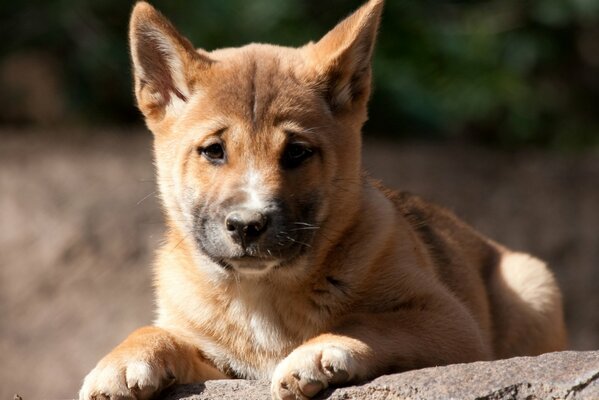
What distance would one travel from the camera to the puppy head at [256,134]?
5180 millimetres

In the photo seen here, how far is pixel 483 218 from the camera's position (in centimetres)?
1127

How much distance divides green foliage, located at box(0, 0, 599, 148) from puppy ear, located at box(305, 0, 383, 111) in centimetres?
504

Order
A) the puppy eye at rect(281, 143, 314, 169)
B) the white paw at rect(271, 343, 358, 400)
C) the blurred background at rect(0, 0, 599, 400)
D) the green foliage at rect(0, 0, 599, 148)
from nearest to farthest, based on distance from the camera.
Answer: the white paw at rect(271, 343, 358, 400), the puppy eye at rect(281, 143, 314, 169), the blurred background at rect(0, 0, 599, 400), the green foliage at rect(0, 0, 599, 148)

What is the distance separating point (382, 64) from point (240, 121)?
20.9ft

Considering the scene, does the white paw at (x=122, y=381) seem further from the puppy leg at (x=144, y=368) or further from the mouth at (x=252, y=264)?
the mouth at (x=252, y=264)

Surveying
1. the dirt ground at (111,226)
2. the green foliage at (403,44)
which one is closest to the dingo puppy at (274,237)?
the dirt ground at (111,226)

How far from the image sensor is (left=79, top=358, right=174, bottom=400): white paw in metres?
4.96

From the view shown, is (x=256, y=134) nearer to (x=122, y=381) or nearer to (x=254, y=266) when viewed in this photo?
(x=254, y=266)

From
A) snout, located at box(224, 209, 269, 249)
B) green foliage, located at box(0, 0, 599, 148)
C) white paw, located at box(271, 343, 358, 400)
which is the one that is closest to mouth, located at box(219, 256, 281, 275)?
snout, located at box(224, 209, 269, 249)

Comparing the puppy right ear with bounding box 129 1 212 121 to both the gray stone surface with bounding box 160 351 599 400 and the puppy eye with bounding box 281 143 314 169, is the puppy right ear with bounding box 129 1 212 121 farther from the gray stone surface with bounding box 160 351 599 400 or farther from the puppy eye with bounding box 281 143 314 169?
the gray stone surface with bounding box 160 351 599 400

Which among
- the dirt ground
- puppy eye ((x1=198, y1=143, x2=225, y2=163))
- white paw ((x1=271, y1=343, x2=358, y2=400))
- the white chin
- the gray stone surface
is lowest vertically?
the dirt ground

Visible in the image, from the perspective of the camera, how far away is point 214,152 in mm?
5469

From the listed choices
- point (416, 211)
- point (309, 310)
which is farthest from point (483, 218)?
point (309, 310)

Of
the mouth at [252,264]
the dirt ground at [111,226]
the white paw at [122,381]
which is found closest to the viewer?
the white paw at [122,381]
